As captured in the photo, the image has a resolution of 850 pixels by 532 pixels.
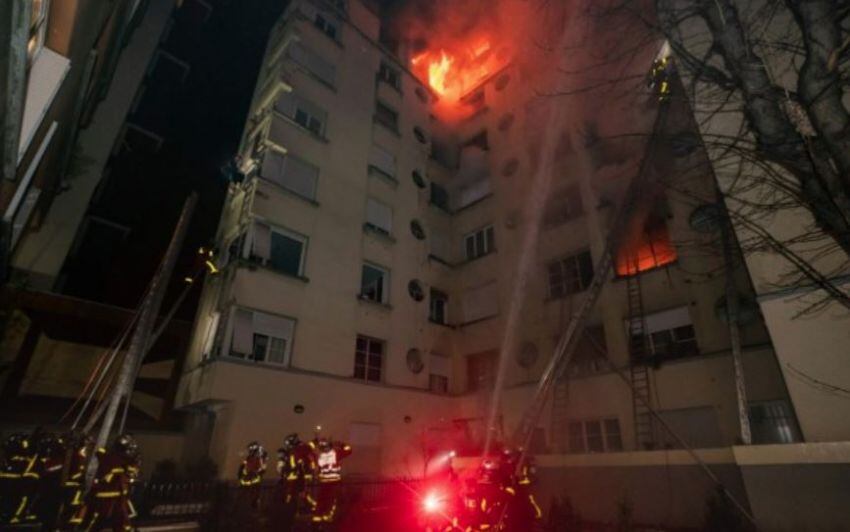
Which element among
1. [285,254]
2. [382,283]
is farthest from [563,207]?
[285,254]

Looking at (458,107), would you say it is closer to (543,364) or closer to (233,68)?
(233,68)

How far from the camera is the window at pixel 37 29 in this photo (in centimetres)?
502

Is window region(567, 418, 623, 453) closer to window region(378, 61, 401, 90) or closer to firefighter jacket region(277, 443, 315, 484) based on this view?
firefighter jacket region(277, 443, 315, 484)

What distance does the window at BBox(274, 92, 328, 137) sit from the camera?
52.9 feet

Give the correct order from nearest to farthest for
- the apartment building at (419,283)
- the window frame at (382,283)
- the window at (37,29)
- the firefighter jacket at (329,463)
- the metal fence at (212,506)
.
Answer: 1. the window at (37,29)
2. the metal fence at (212,506)
3. the firefighter jacket at (329,463)
4. the apartment building at (419,283)
5. the window frame at (382,283)

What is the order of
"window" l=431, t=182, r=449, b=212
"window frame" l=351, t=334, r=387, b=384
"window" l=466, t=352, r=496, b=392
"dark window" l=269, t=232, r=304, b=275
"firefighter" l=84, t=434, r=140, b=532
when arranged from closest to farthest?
"firefighter" l=84, t=434, r=140, b=532
"dark window" l=269, t=232, r=304, b=275
"window frame" l=351, t=334, r=387, b=384
"window" l=466, t=352, r=496, b=392
"window" l=431, t=182, r=449, b=212

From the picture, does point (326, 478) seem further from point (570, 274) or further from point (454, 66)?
point (454, 66)

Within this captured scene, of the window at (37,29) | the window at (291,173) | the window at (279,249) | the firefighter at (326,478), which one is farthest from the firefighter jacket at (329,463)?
the window at (291,173)

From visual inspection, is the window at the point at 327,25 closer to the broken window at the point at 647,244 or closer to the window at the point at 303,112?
the window at the point at 303,112

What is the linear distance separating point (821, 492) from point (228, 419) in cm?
1247

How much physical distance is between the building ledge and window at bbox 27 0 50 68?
6.0 inches

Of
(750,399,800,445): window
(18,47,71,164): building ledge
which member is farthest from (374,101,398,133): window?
(750,399,800,445): window

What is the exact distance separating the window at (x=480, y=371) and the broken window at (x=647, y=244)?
6.28 metres

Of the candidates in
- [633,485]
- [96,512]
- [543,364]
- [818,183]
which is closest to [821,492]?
[818,183]
